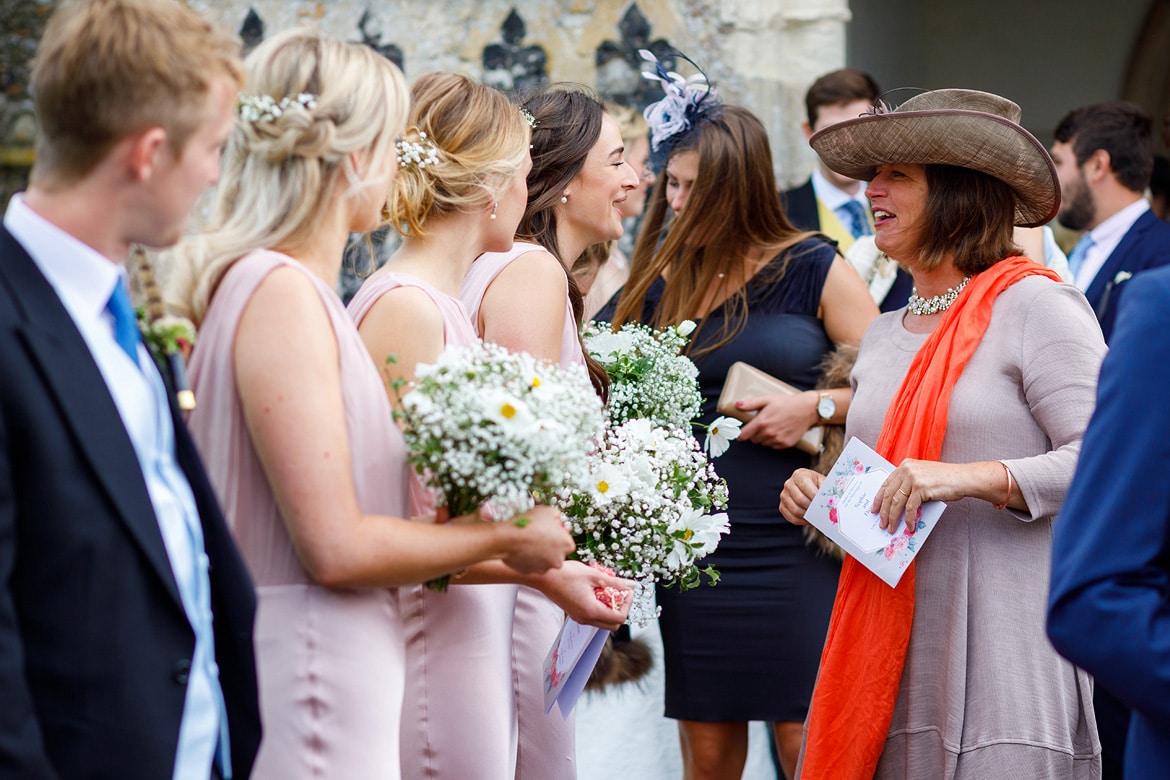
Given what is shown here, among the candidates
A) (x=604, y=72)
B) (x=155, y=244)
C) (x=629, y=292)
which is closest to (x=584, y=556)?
(x=155, y=244)

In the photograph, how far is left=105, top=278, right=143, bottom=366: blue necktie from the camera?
1756mm

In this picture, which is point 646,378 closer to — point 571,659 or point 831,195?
point 571,659

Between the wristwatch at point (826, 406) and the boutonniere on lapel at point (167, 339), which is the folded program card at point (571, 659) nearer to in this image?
the boutonniere on lapel at point (167, 339)

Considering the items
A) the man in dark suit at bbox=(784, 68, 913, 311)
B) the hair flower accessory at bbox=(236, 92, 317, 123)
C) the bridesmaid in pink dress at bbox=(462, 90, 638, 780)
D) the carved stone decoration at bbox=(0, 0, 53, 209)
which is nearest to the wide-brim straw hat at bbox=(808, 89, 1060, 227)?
the bridesmaid in pink dress at bbox=(462, 90, 638, 780)

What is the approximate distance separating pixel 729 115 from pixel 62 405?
125 inches

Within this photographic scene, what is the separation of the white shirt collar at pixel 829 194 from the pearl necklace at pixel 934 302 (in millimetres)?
2763

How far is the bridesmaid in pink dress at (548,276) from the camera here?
300cm

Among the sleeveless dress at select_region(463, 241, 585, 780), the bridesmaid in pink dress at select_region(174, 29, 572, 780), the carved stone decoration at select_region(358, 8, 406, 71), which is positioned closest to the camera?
the bridesmaid in pink dress at select_region(174, 29, 572, 780)

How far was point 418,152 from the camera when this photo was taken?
2760mm

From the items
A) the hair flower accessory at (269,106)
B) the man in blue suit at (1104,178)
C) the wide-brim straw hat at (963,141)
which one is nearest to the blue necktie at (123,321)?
the hair flower accessory at (269,106)

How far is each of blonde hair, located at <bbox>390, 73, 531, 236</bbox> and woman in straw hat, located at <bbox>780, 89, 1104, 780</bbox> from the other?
938mm

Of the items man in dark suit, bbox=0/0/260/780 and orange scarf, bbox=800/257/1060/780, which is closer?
man in dark suit, bbox=0/0/260/780

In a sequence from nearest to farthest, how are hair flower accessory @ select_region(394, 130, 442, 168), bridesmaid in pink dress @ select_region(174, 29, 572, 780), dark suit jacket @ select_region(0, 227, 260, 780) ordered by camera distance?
dark suit jacket @ select_region(0, 227, 260, 780), bridesmaid in pink dress @ select_region(174, 29, 572, 780), hair flower accessory @ select_region(394, 130, 442, 168)

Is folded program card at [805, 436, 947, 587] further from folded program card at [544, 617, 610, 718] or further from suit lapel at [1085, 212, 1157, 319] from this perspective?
suit lapel at [1085, 212, 1157, 319]
